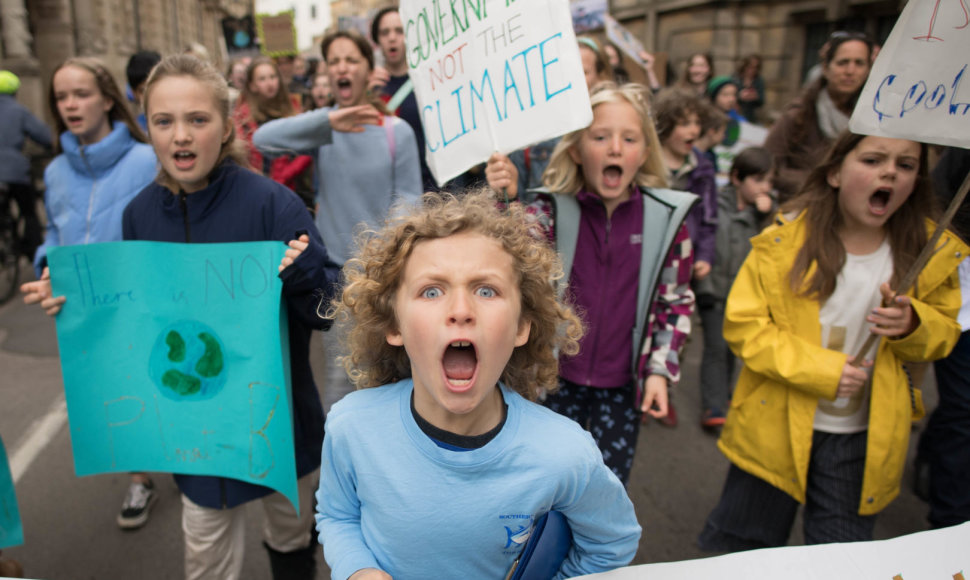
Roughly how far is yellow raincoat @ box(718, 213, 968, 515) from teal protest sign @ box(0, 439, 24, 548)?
227 centimetres

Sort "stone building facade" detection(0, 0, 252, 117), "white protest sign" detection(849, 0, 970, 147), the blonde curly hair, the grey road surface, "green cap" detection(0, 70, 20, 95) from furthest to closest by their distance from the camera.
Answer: "stone building facade" detection(0, 0, 252, 117) < "green cap" detection(0, 70, 20, 95) < the grey road surface < "white protest sign" detection(849, 0, 970, 147) < the blonde curly hair

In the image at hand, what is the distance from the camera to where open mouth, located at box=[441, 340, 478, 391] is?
126 cm

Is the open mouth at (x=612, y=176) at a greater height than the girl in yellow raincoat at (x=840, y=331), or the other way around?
the open mouth at (x=612, y=176)

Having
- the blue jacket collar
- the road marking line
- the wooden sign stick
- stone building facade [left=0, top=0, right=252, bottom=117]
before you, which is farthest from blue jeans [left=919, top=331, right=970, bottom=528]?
stone building facade [left=0, top=0, right=252, bottom=117]

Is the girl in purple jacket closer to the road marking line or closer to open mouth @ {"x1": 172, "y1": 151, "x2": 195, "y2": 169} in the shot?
open mouth @ {"x1": 172, "y1": 151, "x2": 195, "y2": 169}

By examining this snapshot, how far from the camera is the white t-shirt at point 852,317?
2.13m

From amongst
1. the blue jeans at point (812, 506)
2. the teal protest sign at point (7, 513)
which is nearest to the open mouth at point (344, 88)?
the teal protest sign at point (7, 513)

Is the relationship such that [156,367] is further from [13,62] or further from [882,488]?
[13,62]

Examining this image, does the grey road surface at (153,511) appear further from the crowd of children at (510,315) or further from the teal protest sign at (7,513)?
the teal protest sign at (7,513)

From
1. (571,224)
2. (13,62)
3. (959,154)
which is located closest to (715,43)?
(959,154)

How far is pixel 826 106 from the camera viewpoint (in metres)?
4.00

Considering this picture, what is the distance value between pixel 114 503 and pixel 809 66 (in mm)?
12994

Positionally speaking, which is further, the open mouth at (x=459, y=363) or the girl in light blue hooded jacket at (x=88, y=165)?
the girl in light blue hooded jacket at (x=88, y=165)

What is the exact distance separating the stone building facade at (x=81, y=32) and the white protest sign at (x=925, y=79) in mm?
6777
